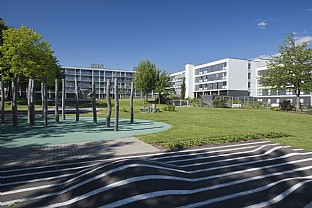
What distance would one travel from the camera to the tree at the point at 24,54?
29.7 meters

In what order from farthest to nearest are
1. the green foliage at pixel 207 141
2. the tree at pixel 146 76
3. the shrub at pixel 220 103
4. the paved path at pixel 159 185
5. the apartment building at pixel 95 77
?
the apartment building at pixel 95 77 → the tree at pixel 146 76 → the shrub at pixel 220 103 → the green foliage at pixel 207 141 → the paved path at pixel 159 185

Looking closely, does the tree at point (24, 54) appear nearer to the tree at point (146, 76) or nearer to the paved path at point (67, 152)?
the tree at point (146, 76)

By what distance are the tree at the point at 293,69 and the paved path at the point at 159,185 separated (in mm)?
27853

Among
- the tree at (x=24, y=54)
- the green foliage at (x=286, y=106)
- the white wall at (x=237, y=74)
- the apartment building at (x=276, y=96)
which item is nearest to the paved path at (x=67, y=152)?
the tree at (x=24, y=54)

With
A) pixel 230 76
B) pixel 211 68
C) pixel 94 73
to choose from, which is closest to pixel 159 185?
pixel 230 76

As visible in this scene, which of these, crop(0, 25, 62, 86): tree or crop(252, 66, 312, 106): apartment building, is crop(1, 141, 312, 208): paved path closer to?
crop(0, 25, 62, 86): tree

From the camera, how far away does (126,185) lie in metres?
4.07

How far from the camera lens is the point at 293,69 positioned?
29094mm

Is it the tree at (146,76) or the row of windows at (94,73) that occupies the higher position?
the row of windows at (94,73)

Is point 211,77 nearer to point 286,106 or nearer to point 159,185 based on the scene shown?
point 286,106

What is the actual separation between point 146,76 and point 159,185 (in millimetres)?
43633

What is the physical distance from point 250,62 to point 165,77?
110 ft

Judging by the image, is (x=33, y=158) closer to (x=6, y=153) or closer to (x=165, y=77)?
(x=6, y=153)

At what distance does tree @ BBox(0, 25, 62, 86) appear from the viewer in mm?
29656
